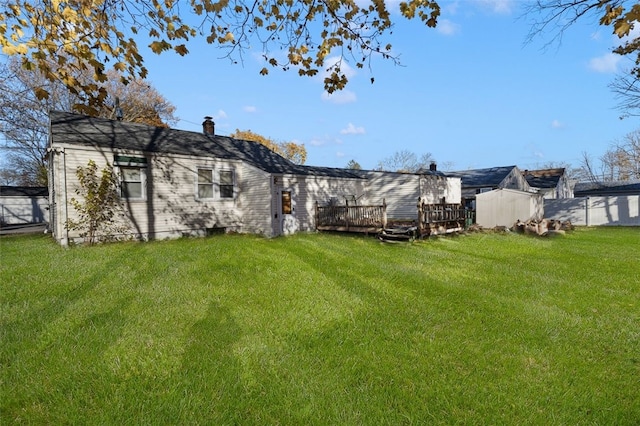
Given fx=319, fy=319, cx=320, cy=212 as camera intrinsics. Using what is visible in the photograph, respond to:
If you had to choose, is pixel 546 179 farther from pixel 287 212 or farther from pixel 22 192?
pixel 22 192

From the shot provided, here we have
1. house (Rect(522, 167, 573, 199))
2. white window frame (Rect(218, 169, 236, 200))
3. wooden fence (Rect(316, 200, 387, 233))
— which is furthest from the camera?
house (Rect(522, 167, 573, 199))

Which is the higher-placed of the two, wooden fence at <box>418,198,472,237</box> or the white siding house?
the white siding house

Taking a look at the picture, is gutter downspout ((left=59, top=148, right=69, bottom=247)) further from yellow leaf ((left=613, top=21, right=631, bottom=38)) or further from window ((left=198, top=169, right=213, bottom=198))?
yellow leaf ((left=613, top=21, right=631, bottom=38))

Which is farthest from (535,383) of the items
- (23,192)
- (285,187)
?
(23,192)

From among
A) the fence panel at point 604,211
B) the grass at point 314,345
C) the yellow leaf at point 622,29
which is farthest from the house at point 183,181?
the fence panel at point 604,211

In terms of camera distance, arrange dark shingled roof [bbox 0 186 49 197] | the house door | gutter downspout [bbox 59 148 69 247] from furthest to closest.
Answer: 1. dark shingled roof [bbox 0 186 49 197]
2. the house door
3. gutter downspout [bbox 59 148 69 247]

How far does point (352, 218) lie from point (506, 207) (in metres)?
8.61

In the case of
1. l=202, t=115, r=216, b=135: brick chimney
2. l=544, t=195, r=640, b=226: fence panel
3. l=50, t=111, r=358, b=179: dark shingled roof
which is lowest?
l=544, t=195, r=640, b=226: fence panel

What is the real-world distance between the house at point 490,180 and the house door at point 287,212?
64.2 feet

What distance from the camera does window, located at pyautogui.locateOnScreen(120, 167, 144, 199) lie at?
38.5ft

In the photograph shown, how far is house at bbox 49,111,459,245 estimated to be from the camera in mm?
10867

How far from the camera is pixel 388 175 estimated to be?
71.3ft

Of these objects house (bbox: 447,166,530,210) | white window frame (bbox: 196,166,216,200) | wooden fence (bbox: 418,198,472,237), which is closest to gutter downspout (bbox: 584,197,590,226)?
house (bbox: 447,166,530,210)

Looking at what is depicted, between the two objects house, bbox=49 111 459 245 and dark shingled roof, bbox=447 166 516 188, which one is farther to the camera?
dark shingled roof, bbox=447 166 516 188
